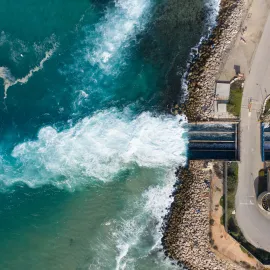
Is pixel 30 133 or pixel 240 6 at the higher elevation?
pixel 240 6

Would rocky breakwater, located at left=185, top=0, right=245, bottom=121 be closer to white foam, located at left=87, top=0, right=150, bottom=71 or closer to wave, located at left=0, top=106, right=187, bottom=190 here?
wave, located at left=0, top=106, right=187, bottom=190

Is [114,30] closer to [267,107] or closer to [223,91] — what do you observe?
[223,91]

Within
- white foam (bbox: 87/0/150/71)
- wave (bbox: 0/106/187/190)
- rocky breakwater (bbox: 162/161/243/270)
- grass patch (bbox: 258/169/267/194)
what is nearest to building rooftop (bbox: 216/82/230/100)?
wave (bbox: 0/106/187/190)

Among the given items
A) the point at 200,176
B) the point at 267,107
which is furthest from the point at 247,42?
the point at 200,176

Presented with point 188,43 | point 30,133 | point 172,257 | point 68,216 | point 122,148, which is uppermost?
point 188,43

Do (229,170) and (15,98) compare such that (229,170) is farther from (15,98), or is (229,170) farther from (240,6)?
(15,98)

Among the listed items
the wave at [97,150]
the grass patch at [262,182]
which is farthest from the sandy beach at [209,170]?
the grass patch at [262,182]

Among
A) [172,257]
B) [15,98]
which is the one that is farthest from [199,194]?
[15,98]
